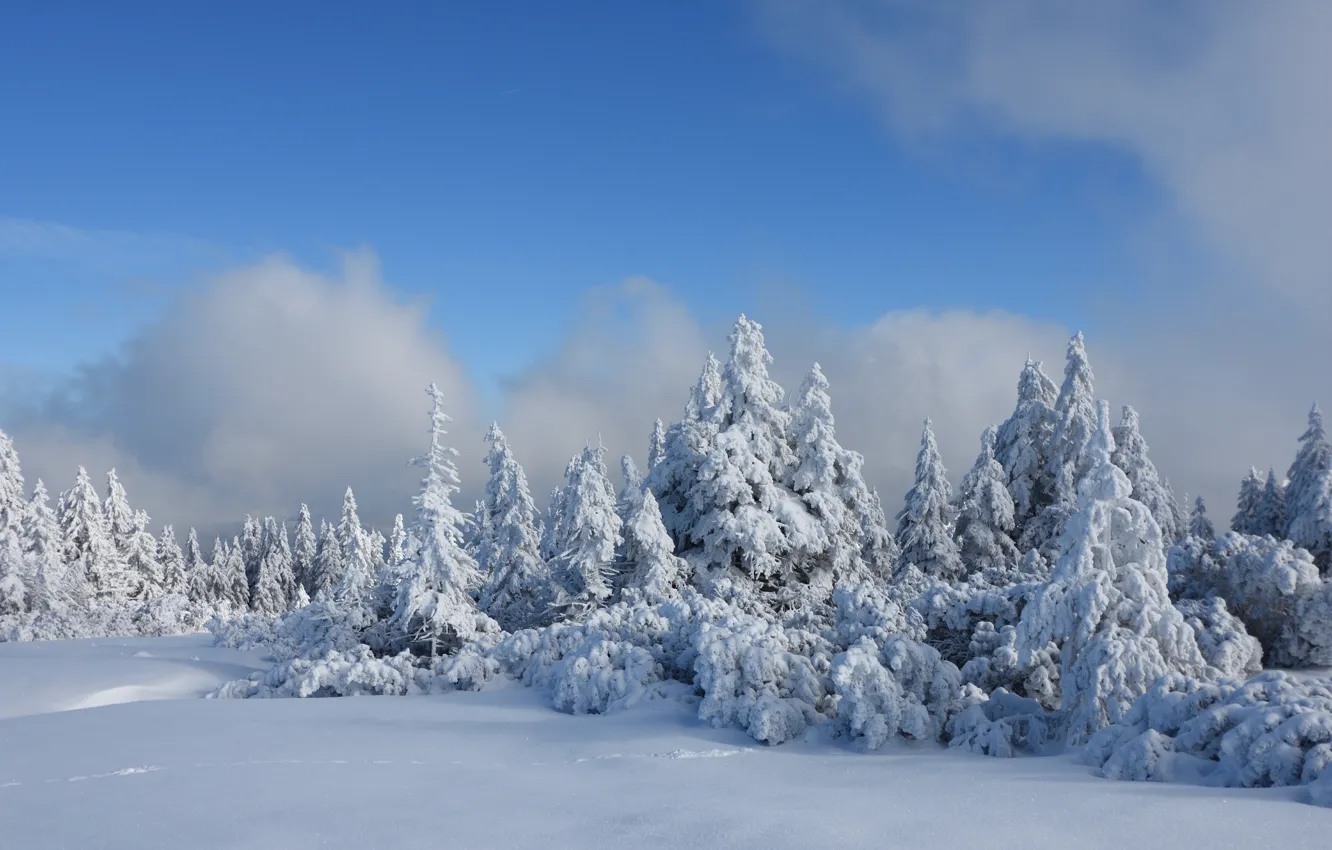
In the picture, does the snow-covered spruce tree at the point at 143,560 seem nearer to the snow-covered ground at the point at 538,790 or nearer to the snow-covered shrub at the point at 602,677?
the snow-covered ground at the point at 538,790

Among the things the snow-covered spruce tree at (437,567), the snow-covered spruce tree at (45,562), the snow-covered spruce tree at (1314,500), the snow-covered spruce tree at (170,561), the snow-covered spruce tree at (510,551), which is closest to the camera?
the snow-covered spruce tree at (437,567)

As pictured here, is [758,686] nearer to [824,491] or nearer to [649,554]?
[649,554]

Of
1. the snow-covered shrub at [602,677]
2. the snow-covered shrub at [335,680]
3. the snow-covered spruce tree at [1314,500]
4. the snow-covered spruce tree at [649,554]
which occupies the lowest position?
the snow-covered shrub at [335,680]

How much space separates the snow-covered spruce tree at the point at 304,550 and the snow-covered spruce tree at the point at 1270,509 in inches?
3048

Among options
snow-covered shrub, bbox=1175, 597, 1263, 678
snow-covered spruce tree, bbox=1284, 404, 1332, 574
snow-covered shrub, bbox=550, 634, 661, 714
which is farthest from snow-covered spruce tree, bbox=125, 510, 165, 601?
snow-covered spruce tree, bbox=1284, 404, 1332, 574

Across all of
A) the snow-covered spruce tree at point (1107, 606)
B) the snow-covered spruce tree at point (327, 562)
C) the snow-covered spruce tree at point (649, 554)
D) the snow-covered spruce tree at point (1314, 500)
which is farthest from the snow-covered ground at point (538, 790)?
the snow-covered spruce tree at point (327, 562)

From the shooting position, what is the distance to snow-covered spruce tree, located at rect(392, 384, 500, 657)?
18625mm

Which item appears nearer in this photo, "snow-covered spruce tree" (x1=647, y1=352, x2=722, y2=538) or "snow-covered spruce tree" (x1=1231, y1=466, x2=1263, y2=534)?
"snow-covered spruce tree" (x1=647, y1=352, x2=722, y2=538)

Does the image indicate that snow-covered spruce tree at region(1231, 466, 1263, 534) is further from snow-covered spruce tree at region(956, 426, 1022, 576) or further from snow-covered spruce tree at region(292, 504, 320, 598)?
snow-covered spruce tree at region(292, 504, 320, 598)

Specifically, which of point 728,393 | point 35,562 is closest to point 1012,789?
point 728,393

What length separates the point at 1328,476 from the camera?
29141 millimetres

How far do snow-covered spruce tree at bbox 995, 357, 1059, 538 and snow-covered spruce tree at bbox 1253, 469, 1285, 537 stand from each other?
17.2m

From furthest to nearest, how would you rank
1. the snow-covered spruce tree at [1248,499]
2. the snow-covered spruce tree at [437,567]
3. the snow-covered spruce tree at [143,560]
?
1. the snow-covered spruce tree at [143,560]
2. the snow-covered spruce tree at [1248,499]
3. the snow-covered spruce tree at [437,567]

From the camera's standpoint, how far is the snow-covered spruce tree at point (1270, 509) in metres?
41.3
